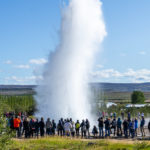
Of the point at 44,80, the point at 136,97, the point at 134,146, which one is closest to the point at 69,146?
the point at 134,146

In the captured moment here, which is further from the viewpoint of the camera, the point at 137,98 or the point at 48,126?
the point at 137,98

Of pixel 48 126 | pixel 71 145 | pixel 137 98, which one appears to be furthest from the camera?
pixel 137 98

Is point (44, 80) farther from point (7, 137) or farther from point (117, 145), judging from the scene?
point (7, 137)

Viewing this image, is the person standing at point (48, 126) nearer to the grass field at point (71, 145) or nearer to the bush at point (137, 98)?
the grass field at point (71, 145)

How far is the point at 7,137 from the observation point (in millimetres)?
12727

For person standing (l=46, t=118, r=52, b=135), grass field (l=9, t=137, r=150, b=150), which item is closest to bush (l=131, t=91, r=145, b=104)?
person standing (l=46, t=118, r=52, b=135)

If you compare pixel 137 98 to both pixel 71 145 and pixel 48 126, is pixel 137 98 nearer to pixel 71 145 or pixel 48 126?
pixel 48 126

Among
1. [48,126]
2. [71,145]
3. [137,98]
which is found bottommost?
[71,145]

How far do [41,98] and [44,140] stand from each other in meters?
15.9

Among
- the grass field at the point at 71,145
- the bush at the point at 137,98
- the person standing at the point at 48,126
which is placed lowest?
the grass field at the point at 71,145

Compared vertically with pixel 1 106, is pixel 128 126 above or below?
below

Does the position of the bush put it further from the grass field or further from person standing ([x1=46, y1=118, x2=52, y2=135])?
the grass field


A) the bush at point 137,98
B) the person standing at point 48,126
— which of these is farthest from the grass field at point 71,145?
the bush at point 137,98

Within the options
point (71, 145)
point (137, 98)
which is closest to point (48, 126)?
point (71, 145)
